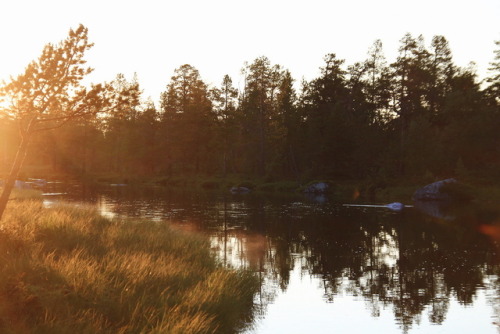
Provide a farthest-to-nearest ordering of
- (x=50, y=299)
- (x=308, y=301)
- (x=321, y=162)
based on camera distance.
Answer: (x=321, y=162)
(x=308, y=301)
(x=50, y=299)

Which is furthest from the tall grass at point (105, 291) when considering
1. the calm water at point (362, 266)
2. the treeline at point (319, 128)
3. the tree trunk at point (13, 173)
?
the treeline at point (319, 128)

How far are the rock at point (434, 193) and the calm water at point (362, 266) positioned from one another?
12.7m

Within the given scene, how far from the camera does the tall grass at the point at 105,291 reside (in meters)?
7.63

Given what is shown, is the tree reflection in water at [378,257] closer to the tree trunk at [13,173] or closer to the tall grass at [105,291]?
the tall grass at [105,291]

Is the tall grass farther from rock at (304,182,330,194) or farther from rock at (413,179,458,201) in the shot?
rock at (304,182,330,194)

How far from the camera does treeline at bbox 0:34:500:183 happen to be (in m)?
56.7

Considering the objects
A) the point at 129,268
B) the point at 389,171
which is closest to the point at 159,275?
the point at 129,268

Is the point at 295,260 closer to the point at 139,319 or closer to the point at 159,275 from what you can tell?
the point at 159,275

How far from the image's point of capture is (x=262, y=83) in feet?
238

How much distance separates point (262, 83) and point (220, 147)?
43.9 ft

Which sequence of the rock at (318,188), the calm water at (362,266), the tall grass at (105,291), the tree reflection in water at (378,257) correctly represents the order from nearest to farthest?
the tall grass at (105,291) → the calm water at (362,266) → the tree reflection in water at (378,257) → the rock at (318,188)

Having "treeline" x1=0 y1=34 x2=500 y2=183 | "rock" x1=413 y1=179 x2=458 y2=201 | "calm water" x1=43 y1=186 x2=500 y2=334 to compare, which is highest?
"treeline" x1=0 y1=34 x2=500 y2=183

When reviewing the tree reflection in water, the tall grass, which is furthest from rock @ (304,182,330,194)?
the tall grass

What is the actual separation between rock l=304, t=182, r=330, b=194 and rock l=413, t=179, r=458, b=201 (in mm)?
11906
